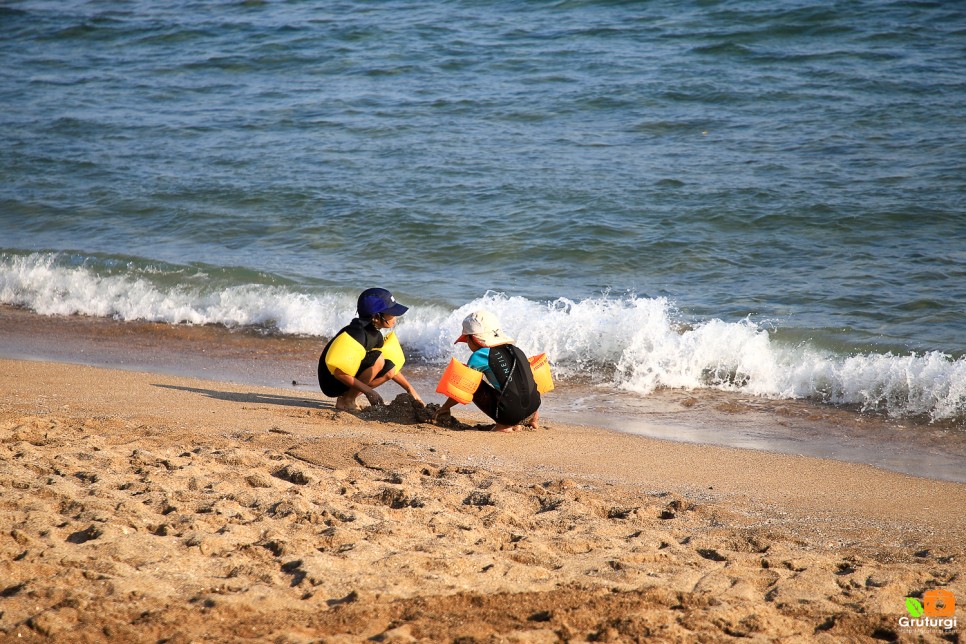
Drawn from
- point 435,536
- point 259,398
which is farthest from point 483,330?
point 435,536

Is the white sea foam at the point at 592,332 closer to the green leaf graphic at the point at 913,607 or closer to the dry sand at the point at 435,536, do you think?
the dry sand at the point at 435,536

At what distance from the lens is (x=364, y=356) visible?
644 cm

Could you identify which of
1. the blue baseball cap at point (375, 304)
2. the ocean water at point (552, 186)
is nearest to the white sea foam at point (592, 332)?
the ocean water at point (552, 186)

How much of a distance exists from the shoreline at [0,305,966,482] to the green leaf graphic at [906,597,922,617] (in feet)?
7.61

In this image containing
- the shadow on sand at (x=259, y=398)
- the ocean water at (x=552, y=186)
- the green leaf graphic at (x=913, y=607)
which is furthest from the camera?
the ocean water at (x=552, y=186)

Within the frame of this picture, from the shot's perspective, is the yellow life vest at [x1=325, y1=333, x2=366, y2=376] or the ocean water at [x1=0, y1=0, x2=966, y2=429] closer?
the yellow life vest at [x1=325, y1=333, x2=366, y2=376]

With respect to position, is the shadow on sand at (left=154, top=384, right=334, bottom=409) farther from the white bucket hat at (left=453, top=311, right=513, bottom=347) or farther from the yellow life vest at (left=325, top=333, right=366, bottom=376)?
the white bucket hat at (left=453, top=311, right=513, bottom=347)

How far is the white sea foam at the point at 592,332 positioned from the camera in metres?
7.37

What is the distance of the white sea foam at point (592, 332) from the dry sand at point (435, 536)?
5.75 feet

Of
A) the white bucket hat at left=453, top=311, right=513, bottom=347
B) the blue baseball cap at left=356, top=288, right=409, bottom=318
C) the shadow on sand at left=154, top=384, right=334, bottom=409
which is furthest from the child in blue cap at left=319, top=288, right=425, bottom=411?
the white bucket hat at left=453, top=311, right=513, bottom=347

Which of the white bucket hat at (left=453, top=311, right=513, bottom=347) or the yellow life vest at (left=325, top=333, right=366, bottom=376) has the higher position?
the white bucket hat at (left=453, top=311, right=513, bottom=347)

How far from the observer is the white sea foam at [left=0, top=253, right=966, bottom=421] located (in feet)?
24.2

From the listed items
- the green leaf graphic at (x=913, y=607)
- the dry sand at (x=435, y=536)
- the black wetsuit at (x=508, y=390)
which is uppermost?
the black wetsuit at (x=508, y=390)

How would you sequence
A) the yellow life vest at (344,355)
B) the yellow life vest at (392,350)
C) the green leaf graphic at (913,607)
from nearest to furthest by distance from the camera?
the green leaf graphic at (913,607)
the yellow life vest at (344,355)
the yellow life vest at (392,350)
